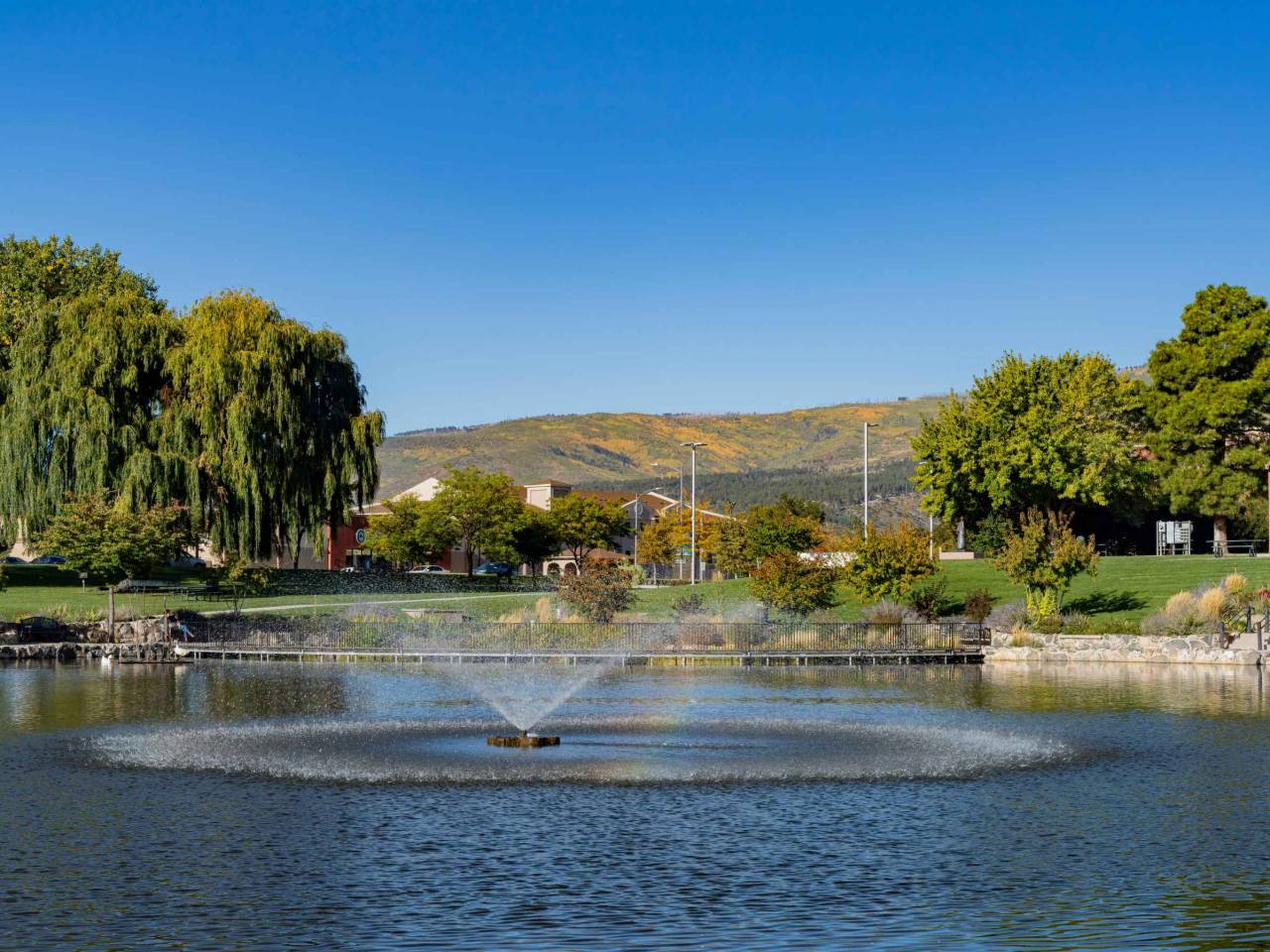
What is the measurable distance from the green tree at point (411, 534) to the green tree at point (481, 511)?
837mm

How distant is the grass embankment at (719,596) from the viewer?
59.7 meters

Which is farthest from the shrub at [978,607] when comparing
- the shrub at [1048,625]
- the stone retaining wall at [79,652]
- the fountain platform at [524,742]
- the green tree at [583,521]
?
the green tree at [583,521]

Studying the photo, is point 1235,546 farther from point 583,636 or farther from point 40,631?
point 40,631

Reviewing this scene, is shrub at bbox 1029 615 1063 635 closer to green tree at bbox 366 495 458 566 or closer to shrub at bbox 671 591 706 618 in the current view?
shrub at bbox 671 591 706 618

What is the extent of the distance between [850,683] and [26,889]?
2960 centimetres

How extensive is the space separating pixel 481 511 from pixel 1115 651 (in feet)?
197

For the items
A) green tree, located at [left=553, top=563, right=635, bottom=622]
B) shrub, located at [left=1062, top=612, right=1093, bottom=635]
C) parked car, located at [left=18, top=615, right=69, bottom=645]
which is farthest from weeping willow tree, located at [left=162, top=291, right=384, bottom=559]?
shrub, located at [left=1062, top=612, right=1093, bottom=635]

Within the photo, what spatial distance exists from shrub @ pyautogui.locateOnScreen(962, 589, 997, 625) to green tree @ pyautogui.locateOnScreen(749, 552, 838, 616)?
18.2ft

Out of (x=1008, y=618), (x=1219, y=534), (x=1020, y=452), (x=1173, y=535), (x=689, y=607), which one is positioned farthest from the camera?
(x=1173, y=535)

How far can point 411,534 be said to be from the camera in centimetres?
10862

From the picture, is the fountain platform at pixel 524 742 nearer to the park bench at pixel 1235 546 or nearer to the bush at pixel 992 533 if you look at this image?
the bush at pixel 992 533

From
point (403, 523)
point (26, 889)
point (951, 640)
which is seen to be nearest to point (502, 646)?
point (951, 640)

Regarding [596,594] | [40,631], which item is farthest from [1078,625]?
[40,631]

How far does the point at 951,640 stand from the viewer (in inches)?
2047
